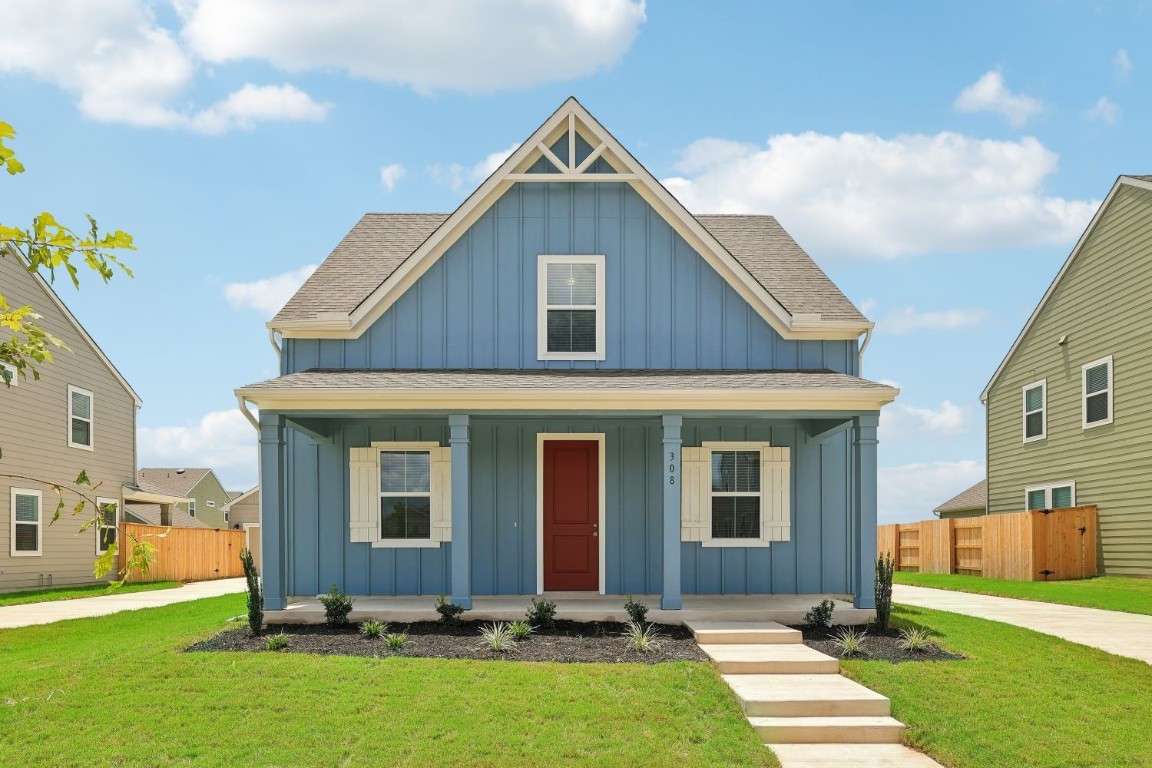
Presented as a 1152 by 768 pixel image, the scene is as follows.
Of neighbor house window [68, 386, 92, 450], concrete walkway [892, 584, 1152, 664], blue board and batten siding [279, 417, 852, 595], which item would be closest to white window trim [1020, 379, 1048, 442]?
concrete walkway [892, 584, 1152, 664]

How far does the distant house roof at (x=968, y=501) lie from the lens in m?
33.2

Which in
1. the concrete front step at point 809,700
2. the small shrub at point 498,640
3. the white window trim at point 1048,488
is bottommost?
the concrete front step at point 809,700

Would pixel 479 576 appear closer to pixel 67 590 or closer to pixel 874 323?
pixel 874 323

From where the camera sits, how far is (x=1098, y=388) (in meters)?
21.8

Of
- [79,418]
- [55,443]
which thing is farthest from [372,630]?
[79,418]

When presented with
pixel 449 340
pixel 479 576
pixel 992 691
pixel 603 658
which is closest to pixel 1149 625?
pixel 992 691

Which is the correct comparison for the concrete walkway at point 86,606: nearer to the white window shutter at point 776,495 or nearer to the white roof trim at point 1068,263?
the white window shutter at point 776,495

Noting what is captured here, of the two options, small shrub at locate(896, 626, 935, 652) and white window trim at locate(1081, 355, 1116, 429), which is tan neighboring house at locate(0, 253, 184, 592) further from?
white window trim at locate(1081, 355, 1116, 429)

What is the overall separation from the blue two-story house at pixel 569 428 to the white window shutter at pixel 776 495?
0.09ft

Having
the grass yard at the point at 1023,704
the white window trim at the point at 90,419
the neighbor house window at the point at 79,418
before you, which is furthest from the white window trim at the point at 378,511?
the white window trim at the point at 90,419

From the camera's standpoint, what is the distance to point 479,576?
46.5 feet

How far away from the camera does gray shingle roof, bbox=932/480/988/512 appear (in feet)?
109

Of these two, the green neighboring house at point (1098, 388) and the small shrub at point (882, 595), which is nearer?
the small shrub at point (882, 595)

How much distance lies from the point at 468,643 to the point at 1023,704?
550 centimetres
